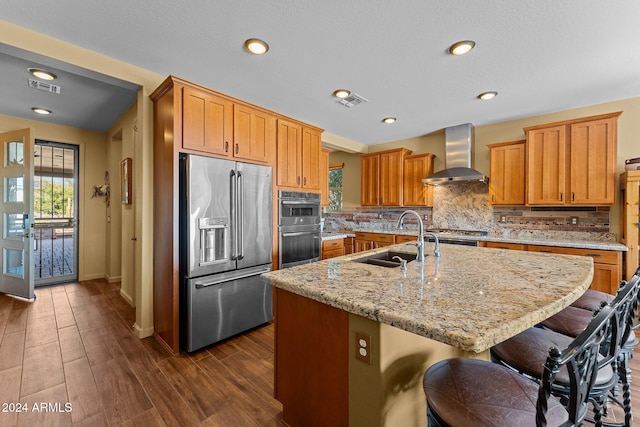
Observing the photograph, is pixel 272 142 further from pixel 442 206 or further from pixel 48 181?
pixel 48 181

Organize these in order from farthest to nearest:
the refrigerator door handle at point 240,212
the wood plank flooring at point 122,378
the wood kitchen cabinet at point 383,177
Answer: the wood kitchen cabinet at point 383,177, the refrigerator door handle at point 240,212, the wood plank flooring at point 122,378

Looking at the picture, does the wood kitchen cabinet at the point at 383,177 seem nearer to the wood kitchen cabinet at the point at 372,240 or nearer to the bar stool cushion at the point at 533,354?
the wood kitchen cabinet at the point at 372,240

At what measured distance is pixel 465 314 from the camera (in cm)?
91

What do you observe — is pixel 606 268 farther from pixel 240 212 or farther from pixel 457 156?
pixel 240 212

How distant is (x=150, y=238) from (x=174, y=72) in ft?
5.40

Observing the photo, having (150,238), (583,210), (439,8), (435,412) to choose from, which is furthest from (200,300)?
(583,210)

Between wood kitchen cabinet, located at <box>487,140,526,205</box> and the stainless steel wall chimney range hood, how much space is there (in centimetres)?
18

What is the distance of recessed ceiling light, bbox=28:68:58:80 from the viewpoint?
101 inches

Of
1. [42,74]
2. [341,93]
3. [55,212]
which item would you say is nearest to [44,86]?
[42,74]

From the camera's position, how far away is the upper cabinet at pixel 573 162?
3.09 meters

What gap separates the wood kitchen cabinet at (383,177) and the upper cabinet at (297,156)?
5.62 feet

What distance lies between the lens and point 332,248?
14.8 ft

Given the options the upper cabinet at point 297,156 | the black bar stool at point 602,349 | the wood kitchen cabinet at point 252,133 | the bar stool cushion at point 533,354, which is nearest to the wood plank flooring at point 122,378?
the black bar stool at point 602,349

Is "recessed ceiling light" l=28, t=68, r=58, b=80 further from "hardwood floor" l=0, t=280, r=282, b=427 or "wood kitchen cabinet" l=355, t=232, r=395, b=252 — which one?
"wood kitchen cabinet" l=355, t=232, r=395, b=252
